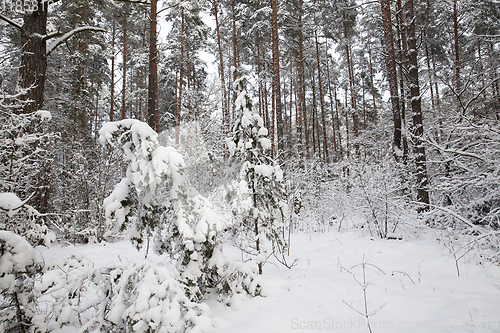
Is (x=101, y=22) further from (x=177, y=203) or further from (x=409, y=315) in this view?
(x=409, y=315)

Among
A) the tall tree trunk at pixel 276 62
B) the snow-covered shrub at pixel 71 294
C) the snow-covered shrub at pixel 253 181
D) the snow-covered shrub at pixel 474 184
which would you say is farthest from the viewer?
the tall tree trunk at pixel 276 62

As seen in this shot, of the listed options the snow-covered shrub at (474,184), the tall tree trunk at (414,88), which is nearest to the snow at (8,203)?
the snow-covered shrub at (474,184)

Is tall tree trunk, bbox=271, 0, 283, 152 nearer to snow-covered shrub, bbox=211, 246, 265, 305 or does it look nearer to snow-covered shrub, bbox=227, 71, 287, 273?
snow-covered shrub, bbox=227, 71, 287, 273

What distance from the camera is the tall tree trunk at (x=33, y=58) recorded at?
453 cm

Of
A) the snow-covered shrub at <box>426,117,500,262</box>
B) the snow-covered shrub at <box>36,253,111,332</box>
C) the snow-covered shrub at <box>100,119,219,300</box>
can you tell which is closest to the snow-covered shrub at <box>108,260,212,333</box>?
the snow-covered shrub at <box>36,253,111,332</box>

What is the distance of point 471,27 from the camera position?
13555mm

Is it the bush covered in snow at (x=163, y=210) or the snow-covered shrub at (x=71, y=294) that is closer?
the snow-covered shrub at (x=71, y=294)

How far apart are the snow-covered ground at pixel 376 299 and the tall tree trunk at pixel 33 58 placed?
378cm

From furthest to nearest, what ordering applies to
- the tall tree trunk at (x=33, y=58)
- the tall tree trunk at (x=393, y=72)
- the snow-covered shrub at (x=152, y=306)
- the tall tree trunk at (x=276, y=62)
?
1. the tall tree trunk at (x=276, y=62)
2. the tall tree trunk at (x=393, y=72)
3. the tall tree trunk at (x=33, y=58)
4. the snow-covered shrub at (x=152, y=306)

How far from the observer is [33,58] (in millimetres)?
4578

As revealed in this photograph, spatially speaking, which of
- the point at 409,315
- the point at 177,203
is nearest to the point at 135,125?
the point at 177,203

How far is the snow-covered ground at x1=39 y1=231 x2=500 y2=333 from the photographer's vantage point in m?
2.07

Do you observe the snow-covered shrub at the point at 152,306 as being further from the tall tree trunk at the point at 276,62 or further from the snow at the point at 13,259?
the tall tree trunk at the point at 276,62

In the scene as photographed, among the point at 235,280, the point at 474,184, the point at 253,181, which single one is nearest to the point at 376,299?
the point at 235,280
